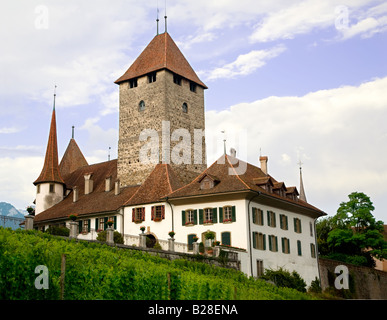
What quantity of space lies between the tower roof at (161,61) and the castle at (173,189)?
135mm

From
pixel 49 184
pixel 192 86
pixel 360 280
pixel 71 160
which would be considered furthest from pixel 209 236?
pixel 71 160

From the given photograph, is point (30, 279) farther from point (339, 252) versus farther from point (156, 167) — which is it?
point (339, 252)

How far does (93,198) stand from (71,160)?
16.0 m

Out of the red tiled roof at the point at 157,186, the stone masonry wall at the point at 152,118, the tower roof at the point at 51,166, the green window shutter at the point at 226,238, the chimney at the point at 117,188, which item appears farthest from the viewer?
the tower roof at the point at 51,166

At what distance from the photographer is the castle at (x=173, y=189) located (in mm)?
39312

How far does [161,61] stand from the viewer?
53.1 metres

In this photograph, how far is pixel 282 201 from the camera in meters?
43.0

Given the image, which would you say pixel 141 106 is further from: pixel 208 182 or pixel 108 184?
pixel 208 182

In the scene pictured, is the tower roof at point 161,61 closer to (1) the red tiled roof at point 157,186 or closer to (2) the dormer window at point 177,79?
(2) the dormer window at point 177,79

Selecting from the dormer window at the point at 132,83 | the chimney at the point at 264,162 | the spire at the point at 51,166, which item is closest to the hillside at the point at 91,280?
the chimney at the point at 264,162

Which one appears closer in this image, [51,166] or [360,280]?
[360,280]

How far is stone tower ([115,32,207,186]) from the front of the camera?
166 feet

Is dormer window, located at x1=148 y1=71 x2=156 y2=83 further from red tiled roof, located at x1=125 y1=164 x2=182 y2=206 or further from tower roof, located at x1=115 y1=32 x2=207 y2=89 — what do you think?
red tiled roof, located at x1=125 y1=164 x2=182 y2=206

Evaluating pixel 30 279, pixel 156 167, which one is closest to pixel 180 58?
pixel 156 167
